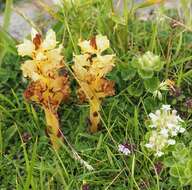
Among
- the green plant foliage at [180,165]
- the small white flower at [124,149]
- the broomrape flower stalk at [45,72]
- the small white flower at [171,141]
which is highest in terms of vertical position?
the broomrape flower stalk at [45,72]

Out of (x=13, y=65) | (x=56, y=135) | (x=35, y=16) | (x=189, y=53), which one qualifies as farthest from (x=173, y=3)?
(x=56, y=135)

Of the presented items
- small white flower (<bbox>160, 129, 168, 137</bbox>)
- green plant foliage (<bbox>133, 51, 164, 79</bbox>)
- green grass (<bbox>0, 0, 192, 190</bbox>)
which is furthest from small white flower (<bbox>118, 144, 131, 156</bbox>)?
green plant foliage (<bbox>133, 51, 164, 79</bbox>)

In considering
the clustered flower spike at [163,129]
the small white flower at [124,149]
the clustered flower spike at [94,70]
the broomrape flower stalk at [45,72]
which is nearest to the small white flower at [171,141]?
the clustered flower spike at [163,129]

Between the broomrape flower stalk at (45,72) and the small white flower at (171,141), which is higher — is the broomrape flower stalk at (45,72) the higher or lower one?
the higher one

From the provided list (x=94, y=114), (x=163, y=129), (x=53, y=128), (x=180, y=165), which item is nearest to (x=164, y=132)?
(x=163, y=129)

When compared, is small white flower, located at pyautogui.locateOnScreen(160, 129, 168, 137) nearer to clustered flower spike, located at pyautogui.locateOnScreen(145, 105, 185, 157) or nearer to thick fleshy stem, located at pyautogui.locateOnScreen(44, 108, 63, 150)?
clustered flower spike, located at pyautogui.locateOnScreen(145, 105, 185, 157)

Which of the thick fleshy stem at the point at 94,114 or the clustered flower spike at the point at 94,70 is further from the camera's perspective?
the thick fleshy stem at the point at 94,114

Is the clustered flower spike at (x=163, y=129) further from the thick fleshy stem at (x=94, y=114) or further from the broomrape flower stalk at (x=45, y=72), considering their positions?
the broomrape flower stalk at (x=45, y=72)
